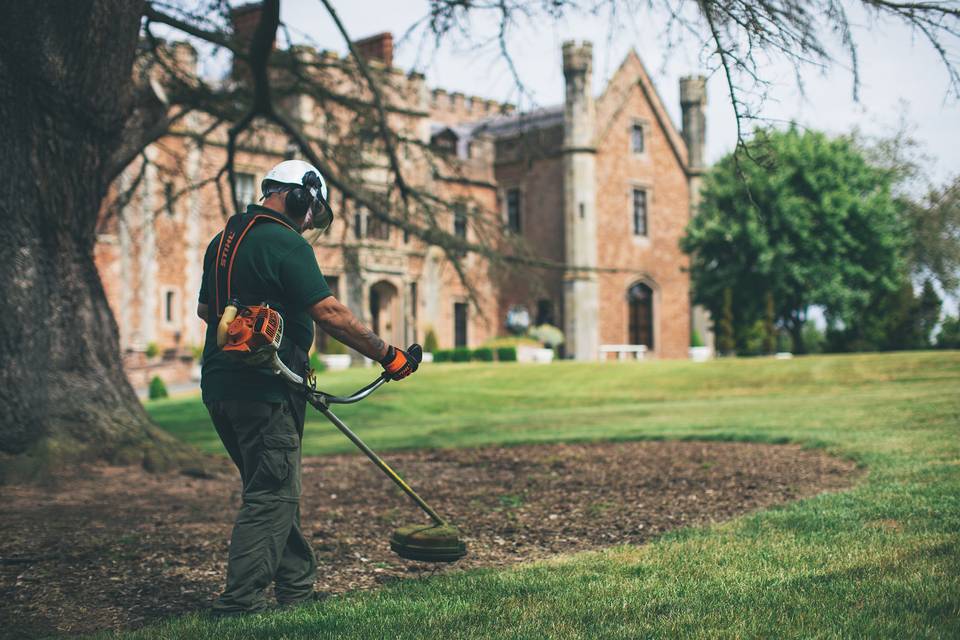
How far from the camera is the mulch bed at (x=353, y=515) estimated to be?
5.36 metres

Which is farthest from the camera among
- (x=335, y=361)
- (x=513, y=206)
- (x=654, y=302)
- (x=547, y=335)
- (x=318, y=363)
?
(x=513, y=206)

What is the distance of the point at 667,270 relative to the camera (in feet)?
147

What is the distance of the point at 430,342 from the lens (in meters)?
38.9

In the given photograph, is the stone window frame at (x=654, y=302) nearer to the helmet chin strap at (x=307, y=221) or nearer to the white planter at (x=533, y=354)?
the white planter at (x=533, y=354)

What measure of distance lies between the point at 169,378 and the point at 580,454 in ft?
77.9

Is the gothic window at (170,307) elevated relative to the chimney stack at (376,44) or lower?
lower

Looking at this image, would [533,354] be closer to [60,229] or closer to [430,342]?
[430,342]

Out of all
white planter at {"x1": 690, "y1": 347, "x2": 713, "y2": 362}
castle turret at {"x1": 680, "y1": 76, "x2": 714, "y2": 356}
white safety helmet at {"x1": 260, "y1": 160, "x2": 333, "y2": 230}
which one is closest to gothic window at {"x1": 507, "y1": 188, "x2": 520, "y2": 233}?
castle turret at {"x1": 680, "y1": 76, "x2": 714, "y2": 356}

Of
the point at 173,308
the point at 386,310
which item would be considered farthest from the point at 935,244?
the point at 173,308

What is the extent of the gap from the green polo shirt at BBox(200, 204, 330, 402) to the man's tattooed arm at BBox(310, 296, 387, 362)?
0.05 meters

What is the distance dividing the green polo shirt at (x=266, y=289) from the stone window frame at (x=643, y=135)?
40063 millimetres

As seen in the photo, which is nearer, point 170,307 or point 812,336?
point 170,307

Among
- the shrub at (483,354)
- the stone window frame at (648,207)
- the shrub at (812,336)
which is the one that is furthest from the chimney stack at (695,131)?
the shrub at (483,354)

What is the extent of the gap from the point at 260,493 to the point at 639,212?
40659 mm
